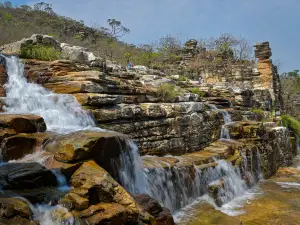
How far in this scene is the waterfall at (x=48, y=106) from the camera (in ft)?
24.5

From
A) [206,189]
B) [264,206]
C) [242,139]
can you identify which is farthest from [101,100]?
[242,139]

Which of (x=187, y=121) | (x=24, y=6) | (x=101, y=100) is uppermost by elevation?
(x=24, y=6)

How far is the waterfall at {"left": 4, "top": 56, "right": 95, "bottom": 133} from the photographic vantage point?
748cm

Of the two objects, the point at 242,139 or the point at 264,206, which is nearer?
the point at 264,206

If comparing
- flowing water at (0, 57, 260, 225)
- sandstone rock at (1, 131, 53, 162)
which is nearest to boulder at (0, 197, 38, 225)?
flowing water at (0, 57, 260, 225)

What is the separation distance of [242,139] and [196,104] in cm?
252

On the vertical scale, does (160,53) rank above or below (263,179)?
above

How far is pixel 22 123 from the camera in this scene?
5.93 metres

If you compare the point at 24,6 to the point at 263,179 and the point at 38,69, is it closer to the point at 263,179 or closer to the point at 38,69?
the point at 38,69

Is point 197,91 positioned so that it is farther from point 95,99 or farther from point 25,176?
point 25,176

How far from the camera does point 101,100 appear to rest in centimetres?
812

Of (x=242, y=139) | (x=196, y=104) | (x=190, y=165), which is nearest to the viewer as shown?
(x=190, y=165)

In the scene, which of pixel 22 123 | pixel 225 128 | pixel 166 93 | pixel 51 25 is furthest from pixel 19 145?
pixel 51 25

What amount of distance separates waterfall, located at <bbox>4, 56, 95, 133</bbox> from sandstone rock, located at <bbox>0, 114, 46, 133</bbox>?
0.51 metres
